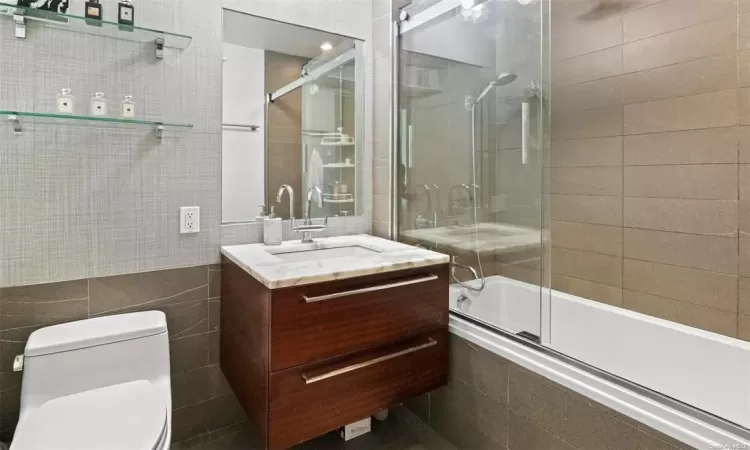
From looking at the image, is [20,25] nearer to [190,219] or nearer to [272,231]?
[190,219]

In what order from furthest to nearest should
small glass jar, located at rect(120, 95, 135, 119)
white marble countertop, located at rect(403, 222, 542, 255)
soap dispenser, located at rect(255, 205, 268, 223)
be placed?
white marble countertop, located at rect(403, 222, 542, 255) < soap dispenser, located at rect(255, 205, 268, 223) < small glass jar, located at rect(120, 95, 135, 119)

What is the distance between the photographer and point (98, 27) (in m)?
1.58

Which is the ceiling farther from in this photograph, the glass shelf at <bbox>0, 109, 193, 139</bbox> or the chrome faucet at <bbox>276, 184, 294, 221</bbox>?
the chrome faucet at <bbox>276, 184, 294, 221</bbox>

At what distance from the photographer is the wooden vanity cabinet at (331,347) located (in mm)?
1355

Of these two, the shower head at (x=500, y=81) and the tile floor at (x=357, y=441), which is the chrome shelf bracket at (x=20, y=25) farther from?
the shower head at (x=500, y=81)

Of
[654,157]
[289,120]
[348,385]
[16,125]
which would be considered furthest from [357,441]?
[654,157]

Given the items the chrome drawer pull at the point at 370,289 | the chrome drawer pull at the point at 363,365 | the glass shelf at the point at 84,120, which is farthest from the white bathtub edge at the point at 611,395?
the glass shelf at the point at 84,120

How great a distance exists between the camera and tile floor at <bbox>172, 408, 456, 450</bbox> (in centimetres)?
182

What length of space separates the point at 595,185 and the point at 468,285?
896 millimetres

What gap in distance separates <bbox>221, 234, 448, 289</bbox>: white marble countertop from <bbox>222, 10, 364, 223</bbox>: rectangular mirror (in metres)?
0.21

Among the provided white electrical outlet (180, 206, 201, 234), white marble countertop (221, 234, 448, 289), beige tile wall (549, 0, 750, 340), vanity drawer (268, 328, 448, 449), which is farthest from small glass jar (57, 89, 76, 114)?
beige tile wall (549, 0, 750, 340)

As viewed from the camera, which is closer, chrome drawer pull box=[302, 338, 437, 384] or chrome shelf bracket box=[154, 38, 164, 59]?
chrome drawer pull box=[302, 338, 437, 384]

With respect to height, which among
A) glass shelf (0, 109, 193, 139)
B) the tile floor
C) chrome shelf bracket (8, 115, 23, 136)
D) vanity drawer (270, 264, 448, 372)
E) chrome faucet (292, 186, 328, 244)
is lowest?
the tile floor

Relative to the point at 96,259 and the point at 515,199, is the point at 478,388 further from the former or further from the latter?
the point at 96,259
